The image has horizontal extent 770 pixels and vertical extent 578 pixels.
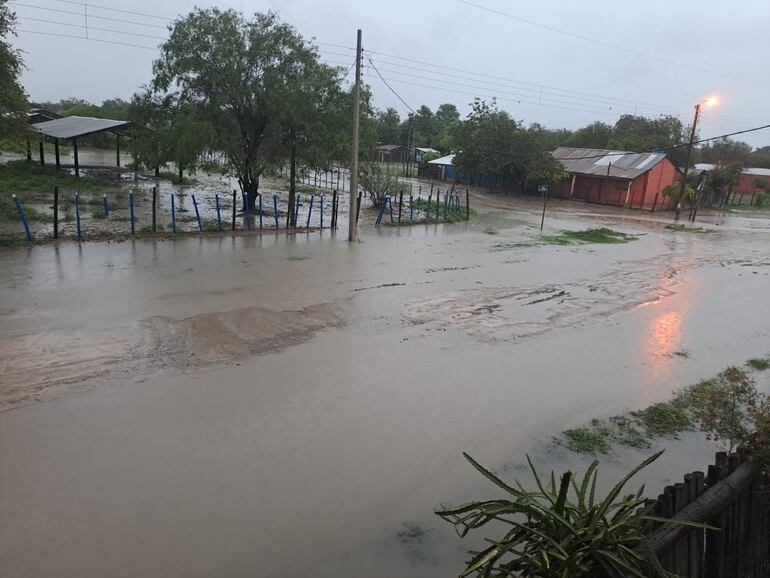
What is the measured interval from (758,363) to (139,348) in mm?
9582

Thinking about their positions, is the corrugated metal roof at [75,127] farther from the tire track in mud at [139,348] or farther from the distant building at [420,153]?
the distant building at [420,153]

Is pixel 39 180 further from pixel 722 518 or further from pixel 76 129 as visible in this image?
pixel 722 518

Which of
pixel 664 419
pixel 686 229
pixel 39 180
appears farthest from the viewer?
pixel 686 229

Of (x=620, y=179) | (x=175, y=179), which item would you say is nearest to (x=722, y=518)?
(x=175, y=179)

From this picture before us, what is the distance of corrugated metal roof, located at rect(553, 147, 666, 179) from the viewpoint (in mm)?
37213

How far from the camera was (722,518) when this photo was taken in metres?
3.10

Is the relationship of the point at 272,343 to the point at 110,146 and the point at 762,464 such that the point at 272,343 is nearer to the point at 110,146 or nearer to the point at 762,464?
the point at 762,464

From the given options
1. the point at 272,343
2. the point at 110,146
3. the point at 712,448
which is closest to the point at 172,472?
the point at 272,343

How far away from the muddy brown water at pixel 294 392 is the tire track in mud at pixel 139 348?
0.13 feet

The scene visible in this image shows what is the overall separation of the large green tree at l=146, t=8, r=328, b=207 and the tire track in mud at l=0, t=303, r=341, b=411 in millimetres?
10778

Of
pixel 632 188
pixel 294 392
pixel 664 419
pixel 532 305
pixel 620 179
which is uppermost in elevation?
pixel 620 179

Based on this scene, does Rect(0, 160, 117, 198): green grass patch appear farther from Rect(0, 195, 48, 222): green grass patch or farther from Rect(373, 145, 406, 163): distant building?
Rect(373, 145, 406, 163): distant building

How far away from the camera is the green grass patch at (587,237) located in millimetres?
21513

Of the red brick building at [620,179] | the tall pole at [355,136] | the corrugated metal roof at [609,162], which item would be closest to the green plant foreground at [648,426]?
the tall pole at [355,136]
